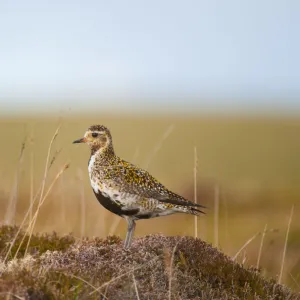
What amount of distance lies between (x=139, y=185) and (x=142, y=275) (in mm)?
1216

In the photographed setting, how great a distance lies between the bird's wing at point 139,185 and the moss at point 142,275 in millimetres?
451

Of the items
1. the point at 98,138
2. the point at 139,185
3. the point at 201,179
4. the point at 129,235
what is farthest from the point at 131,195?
the point at 201,179

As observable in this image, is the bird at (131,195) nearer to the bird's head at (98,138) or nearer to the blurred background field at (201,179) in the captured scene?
the bird's head at (98,138)

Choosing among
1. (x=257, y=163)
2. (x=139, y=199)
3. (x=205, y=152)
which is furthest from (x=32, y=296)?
(x=205, y=152)

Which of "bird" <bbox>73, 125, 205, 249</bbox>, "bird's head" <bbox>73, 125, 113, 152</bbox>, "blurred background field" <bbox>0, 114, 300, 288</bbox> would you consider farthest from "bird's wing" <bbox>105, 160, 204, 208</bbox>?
"blurred background field" <bbox>0, 114, 300, 288</bbox>

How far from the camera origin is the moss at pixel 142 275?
6.15 m

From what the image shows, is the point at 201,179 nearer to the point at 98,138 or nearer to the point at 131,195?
the point at 98,138

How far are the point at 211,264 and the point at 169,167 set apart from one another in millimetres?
34059

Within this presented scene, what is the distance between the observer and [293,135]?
207 feet

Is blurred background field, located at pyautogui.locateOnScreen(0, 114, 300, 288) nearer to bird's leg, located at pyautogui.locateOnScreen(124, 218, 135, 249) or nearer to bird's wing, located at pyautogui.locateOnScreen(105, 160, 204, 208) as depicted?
bird's wing, located at pyautogui.locateOnScreen(105, 160, 204, 208)

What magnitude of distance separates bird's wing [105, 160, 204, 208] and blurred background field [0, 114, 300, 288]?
0.68 metres

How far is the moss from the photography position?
20.2 ft

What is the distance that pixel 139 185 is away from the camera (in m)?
7.71

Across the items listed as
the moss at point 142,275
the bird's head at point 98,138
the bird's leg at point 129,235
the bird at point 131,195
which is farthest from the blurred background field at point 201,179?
the bird's leg at point 129,235
